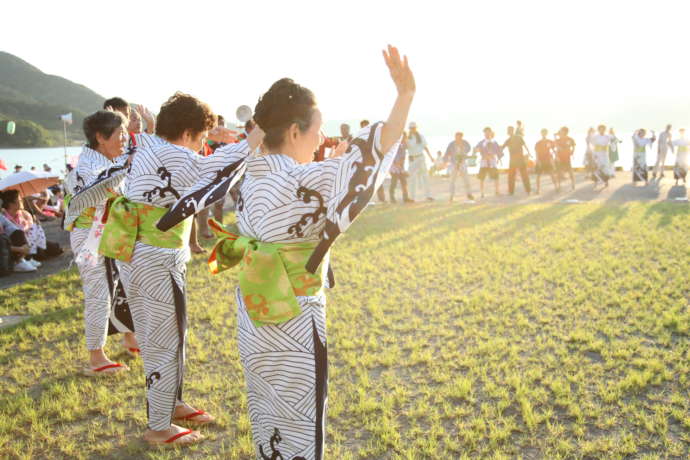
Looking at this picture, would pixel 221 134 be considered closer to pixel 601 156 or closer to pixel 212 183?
pixel 212 183

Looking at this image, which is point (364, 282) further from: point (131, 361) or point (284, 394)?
point (284, 394)

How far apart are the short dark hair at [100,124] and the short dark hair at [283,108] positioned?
2.57 m

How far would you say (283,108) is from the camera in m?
1.99

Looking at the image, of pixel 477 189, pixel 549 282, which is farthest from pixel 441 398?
pixel 477 189

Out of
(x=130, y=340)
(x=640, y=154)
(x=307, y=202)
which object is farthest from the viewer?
(x=640, y=154)

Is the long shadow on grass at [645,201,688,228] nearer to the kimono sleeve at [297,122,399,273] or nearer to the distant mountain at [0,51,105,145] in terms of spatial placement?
A: the kimono sleeve at [297,122,399,273]

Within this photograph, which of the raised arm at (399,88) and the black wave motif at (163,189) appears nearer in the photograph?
the raised arm at (399,88)

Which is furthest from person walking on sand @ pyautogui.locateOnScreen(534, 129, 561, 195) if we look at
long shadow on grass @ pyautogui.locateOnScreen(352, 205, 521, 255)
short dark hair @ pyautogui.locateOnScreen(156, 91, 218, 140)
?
short dark hair @ pyautogui.locateOnScreen(156, 91, 218, 140)

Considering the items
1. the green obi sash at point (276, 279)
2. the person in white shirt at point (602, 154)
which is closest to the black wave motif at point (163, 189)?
the green obi sash at point (276, 279)

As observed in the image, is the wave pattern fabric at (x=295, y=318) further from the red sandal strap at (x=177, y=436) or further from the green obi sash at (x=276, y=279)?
the red sandal strap at (x=177, y=436)

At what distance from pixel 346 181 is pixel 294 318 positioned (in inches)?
23.2

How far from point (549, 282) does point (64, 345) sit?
19.3 ft

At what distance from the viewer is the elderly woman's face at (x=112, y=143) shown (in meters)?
4.10

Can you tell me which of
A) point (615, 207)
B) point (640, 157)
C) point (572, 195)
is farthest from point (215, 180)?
point (640, 157)
